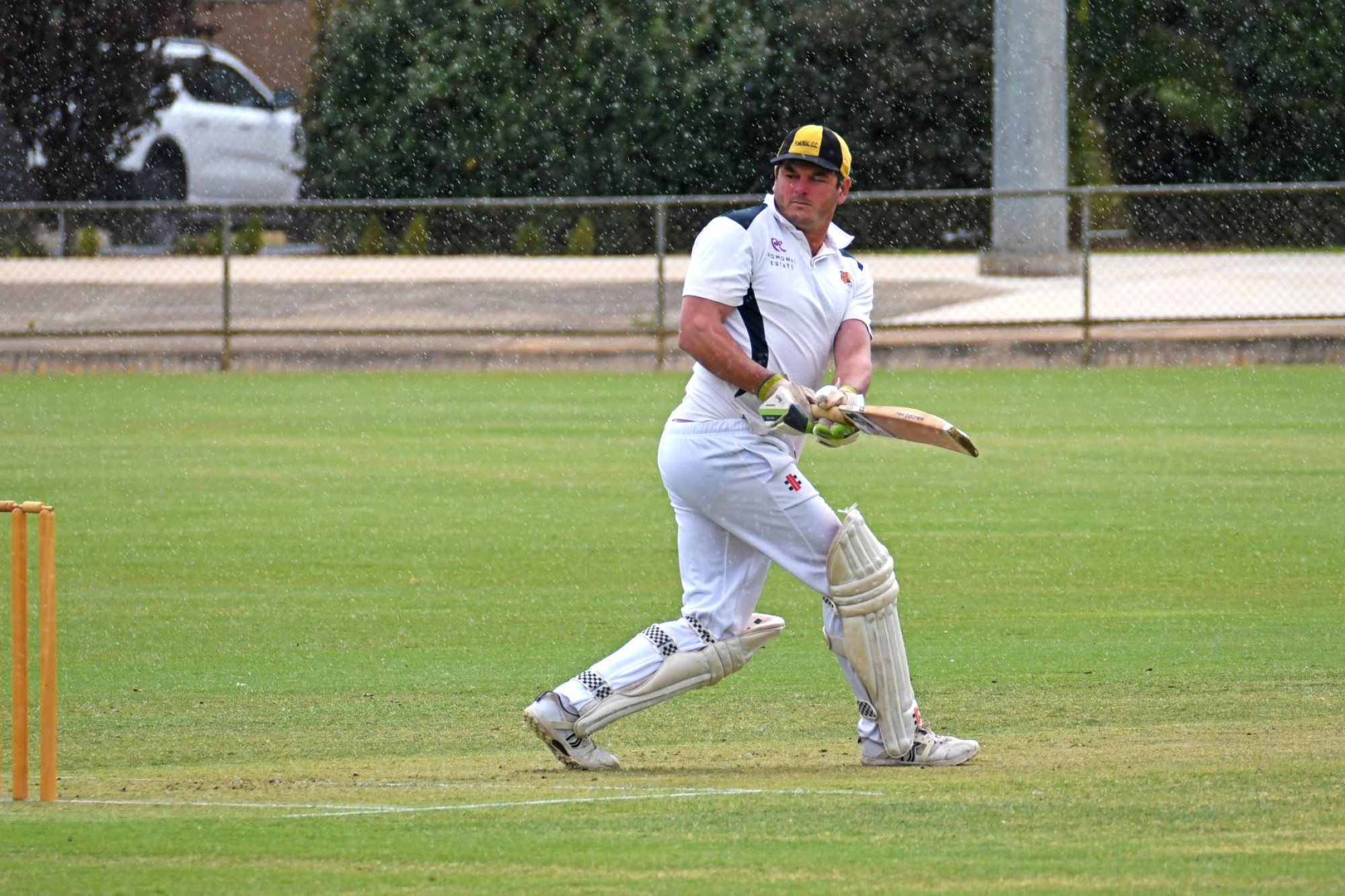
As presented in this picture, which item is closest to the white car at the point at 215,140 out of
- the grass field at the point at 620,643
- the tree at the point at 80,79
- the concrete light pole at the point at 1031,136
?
the tree at the point at 80,79

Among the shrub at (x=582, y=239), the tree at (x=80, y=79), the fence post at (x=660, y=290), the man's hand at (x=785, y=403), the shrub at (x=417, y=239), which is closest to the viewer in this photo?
the man's hand at (x=785, y=403)

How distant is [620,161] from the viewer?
32.3 metres

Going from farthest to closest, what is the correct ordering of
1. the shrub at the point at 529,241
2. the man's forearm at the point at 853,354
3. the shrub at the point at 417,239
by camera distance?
the shrub at the point at 529,241, the shrub at the point at 417,239, the man's forearm at the point at 853,354

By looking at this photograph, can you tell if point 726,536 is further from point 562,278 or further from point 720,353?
point 562,278

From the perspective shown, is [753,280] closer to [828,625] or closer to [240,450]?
[828,625]

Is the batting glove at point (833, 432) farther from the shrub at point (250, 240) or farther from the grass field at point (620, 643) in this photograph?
the shrub at point (250, 240)

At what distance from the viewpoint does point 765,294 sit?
6.75 m

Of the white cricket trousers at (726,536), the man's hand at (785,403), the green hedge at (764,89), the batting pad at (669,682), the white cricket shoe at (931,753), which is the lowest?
the white cricket shoe at (931,753)

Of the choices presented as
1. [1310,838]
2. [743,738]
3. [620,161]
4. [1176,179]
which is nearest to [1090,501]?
[743,738]

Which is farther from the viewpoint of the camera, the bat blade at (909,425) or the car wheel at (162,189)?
the car wheel at (162,189)

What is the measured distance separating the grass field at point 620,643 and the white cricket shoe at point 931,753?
82 millimetres

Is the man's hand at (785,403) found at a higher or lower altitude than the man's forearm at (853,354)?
lower

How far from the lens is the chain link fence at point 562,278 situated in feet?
75.6

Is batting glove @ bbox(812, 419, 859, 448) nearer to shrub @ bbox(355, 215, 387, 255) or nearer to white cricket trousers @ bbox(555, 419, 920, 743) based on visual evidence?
white cricket trousers @ bbox(555, 419, 920, 743)
